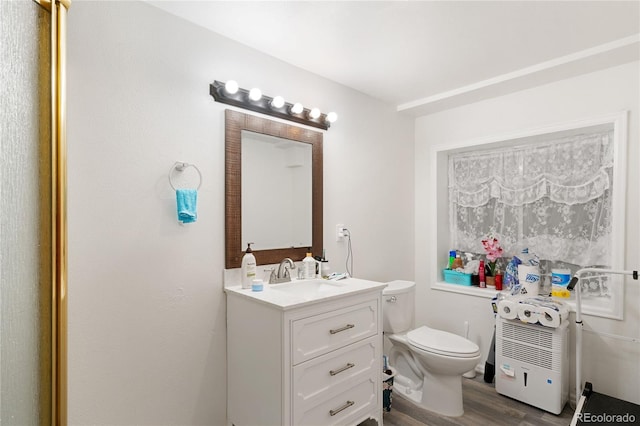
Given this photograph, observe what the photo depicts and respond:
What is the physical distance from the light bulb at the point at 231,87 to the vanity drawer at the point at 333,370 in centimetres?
152

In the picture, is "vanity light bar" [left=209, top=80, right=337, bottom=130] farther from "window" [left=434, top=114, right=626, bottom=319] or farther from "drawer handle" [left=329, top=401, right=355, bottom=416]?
"drawer handle" [left=329, top=401, right=355, bottom=416]

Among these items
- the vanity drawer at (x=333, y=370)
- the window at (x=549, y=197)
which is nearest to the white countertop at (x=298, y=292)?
the vanity drawer at (x=333, y=370)

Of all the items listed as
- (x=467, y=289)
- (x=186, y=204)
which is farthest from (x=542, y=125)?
(x=186, y=204)

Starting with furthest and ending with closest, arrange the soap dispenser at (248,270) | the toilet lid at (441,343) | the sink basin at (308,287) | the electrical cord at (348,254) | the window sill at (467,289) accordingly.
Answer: the window sill at (467,289)
the electrical cord at (348,254)
the toilet lid at (441,343)
the sink basin at (308,287)
the soap dispenser at (248,270)

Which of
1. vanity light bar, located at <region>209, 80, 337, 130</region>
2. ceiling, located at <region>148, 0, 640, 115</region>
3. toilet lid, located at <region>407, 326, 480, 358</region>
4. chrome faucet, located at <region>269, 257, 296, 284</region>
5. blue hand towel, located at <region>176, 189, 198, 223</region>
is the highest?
ceiling, located at <region>148, 0, 640, 115</region>

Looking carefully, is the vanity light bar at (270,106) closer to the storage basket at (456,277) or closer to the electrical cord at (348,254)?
the electrical cord at (348,254)

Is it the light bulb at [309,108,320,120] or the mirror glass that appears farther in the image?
the light bulb at [309,108,320,120]

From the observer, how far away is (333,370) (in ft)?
6.18

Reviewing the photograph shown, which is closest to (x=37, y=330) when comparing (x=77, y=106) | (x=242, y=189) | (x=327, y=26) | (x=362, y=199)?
(x=77, y=106)

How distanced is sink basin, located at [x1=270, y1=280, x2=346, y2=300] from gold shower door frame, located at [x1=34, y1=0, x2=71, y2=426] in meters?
1.17

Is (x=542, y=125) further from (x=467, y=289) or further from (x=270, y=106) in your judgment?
(x=270, y=106)

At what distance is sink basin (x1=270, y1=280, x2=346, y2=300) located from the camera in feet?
6.99

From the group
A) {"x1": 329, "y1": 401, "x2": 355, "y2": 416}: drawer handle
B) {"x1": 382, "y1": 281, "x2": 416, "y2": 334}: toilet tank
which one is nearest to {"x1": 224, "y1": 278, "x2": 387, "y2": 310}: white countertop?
{"x1": 382, "y1": 281, "x2": 416, "y2": 334}: toilet tank

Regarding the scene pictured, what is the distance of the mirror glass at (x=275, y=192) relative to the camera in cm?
214
